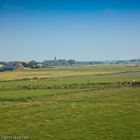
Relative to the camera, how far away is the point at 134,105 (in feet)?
106

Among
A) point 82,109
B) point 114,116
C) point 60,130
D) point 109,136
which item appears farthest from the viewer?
point 82,109

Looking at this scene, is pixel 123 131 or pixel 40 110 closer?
pixel 123 131

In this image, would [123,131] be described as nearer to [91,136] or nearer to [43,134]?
[91,136]

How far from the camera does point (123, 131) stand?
20.8 metres

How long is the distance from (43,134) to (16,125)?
3.87 m

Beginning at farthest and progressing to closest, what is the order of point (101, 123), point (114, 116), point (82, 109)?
point (82, 109) → point (114, 116) → point (101, 123)

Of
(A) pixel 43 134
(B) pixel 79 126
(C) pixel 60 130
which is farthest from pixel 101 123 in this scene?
(A) pixel 43 134

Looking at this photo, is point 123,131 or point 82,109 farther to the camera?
point 82,109

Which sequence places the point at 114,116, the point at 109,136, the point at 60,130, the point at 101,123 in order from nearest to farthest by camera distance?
1. the point at 109,136
2. the point at 60,130
3. the point at 101,123
4. the point at 114,116

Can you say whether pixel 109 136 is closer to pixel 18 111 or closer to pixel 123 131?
pixel 123 131

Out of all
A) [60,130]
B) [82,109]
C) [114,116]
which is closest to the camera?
[60,130]

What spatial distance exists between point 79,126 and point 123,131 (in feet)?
12.1

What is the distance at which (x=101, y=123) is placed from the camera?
77.6 feet

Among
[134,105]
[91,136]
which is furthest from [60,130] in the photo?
[134,105]
